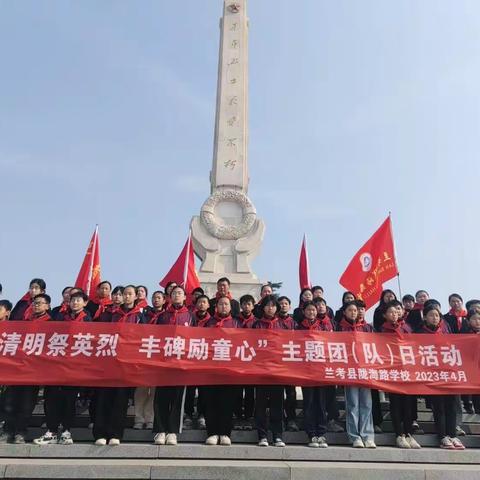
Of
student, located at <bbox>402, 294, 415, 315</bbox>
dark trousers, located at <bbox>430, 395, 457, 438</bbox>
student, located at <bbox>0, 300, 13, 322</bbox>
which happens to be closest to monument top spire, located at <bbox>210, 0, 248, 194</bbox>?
student, located at <bbox>402, 294, 415, 315</bbox>

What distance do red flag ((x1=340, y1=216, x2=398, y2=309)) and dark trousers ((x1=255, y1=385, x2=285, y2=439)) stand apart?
4132 mm

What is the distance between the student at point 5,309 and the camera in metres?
5.40

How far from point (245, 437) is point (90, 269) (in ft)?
16.7

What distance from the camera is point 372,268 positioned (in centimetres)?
879

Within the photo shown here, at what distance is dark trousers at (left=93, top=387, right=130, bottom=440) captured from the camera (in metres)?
4.67

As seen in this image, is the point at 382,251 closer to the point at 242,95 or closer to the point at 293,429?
the point at 293,429

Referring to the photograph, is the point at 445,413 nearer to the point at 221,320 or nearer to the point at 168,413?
the point at 221,320

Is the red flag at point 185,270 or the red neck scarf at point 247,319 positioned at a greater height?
the red flag at point 185,270

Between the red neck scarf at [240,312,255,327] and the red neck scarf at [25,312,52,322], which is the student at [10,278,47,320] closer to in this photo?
the red neck scarf at [25,312,52,322]

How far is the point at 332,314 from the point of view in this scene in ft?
21.2

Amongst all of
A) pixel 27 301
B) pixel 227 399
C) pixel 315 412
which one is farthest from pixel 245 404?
pixel 27 301

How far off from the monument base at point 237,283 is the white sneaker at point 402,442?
6567 millimetres

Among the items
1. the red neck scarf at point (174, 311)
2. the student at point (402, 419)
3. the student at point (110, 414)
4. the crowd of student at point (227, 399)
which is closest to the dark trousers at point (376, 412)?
the crowd of student at point (227, 399)

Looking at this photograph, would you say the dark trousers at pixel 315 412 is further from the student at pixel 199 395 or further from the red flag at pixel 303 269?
the red flag at pixel 303 269
